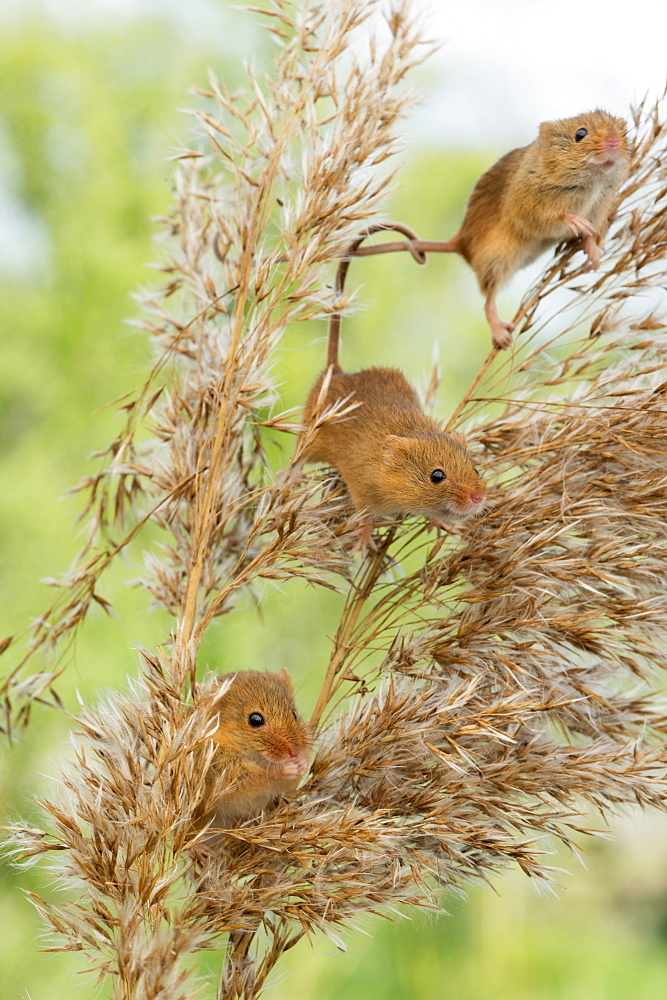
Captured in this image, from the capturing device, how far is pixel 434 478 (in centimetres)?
108

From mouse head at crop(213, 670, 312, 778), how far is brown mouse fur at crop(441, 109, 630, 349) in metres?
0.53

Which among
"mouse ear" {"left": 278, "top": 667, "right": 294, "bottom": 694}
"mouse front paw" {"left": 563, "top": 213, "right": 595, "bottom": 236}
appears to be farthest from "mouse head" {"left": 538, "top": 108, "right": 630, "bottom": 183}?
"mouse ear" {"left": 278, "top": 667, "right": 294, "bottom": 694}

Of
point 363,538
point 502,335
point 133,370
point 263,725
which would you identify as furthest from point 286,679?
point 133,370

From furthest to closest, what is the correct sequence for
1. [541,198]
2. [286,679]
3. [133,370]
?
[133,370] < [541,198] < [286,679]

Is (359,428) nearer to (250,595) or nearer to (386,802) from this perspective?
(250,595)

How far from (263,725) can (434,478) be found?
0.36 metres

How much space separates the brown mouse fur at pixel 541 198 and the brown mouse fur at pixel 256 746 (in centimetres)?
54

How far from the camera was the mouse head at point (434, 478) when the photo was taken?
1039 millimetres

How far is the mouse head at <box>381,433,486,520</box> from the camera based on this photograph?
3.41 feet

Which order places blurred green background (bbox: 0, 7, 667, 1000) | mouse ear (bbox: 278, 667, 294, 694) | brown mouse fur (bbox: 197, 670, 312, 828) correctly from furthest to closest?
1. blurred green background (bbox: 0, 7, 667, 1000)
2. mouse ear (bbox: 278, 667, 294, 694)
3. brown mouse fur (bbox: 197, 670, 312, 828)

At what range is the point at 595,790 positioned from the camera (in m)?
0.91

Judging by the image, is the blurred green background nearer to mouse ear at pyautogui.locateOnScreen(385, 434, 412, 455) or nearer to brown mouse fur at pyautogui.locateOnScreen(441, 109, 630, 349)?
brown mouse fur at pyautogui.locateOnScreen(441, 109, 630, 349)

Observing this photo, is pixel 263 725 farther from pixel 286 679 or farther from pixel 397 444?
pixel 397 444

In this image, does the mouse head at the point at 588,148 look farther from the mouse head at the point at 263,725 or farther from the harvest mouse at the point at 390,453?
the mouse head at the point at 263,725
